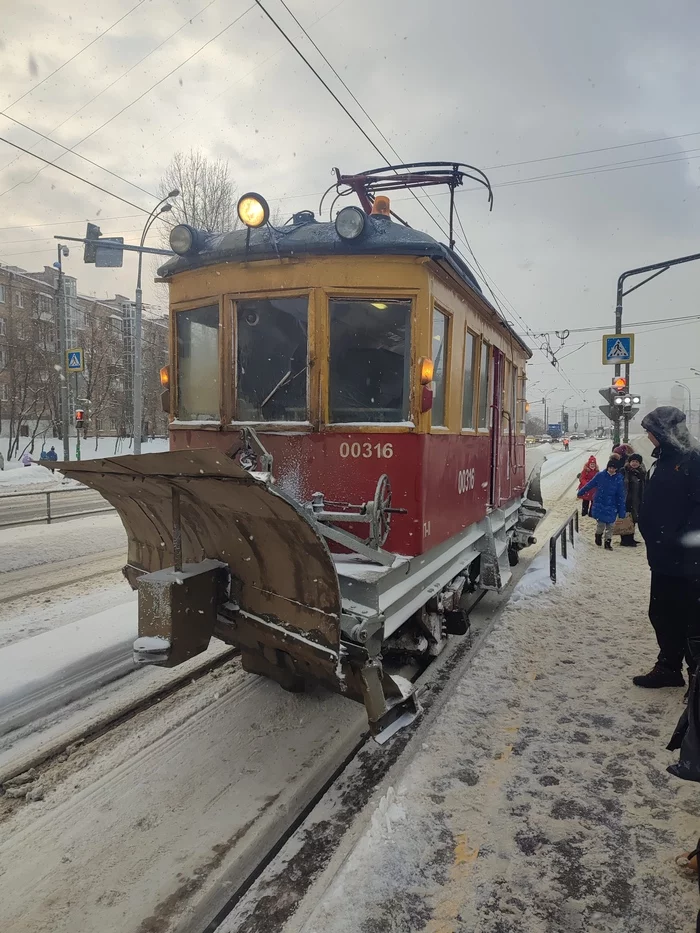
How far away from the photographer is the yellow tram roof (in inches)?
151

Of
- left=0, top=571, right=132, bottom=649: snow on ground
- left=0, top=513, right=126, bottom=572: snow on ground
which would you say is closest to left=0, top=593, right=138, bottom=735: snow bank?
left=0, top=571, right=132, bottom=649: snow on ground

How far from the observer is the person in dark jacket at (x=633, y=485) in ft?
35.5

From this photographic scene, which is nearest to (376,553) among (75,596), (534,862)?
(534,862)

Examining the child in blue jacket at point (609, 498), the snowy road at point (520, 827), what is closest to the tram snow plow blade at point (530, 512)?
the child in blue jacket at point (609, 498)

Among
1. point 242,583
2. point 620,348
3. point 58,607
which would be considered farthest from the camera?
point 620,348

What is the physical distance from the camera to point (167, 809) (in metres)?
A: 3.19

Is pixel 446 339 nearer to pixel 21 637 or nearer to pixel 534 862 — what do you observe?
pixel 534 862

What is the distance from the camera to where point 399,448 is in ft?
12.8

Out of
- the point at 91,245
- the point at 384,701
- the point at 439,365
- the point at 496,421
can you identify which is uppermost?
→ the point at 91,245

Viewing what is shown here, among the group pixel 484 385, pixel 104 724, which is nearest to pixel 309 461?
pixel 104 724

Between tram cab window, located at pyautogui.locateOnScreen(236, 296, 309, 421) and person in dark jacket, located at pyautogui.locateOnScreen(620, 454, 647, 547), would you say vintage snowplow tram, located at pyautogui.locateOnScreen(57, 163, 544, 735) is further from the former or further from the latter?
person in dark jacket, located at pyautogui.locateOnScreen(620, 454, 647, 547)

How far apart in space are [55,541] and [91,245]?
23.6 ft

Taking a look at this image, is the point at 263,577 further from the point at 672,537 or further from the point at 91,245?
the point at 91,245

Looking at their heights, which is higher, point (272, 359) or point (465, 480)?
point (272, 359)
